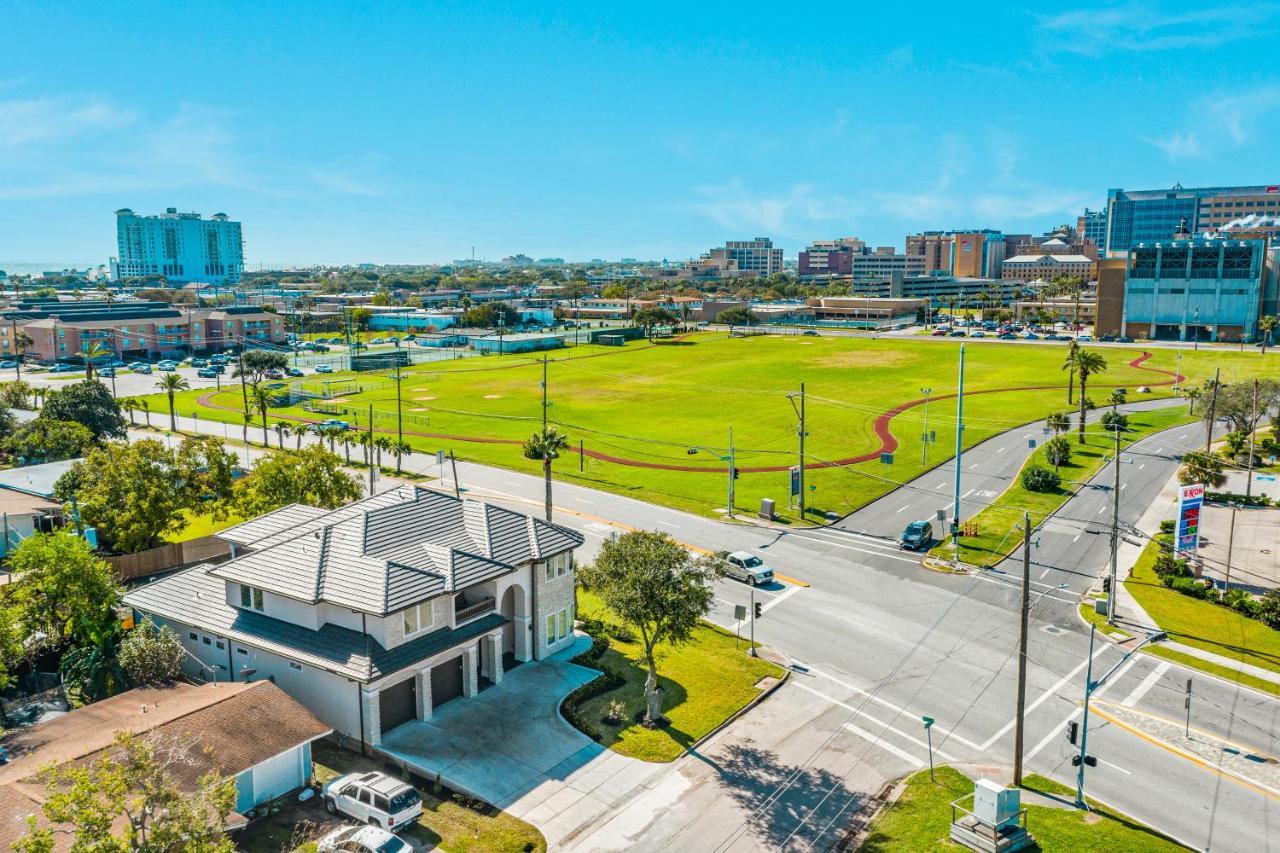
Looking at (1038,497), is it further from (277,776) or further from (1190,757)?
(277,776)

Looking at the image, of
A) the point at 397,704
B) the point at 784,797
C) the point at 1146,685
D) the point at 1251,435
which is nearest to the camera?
the point at 784,797

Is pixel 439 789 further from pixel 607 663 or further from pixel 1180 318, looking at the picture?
pixel 1180 318

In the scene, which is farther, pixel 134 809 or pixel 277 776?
pixel 277 776

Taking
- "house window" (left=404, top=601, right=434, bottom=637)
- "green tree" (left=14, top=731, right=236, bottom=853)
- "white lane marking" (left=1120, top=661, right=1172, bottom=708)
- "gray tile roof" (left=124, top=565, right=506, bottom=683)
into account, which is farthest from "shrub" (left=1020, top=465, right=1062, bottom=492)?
"green tree" (left=14, top=731, right=236, bottom=853)

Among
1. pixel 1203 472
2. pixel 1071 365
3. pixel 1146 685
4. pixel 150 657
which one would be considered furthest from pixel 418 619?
pixel 1071 365

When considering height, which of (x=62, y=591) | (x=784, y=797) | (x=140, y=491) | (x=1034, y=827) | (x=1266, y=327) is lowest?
(x=784, y=797)

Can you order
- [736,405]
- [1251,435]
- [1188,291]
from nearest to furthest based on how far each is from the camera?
[1251,435] < [736,405] < [1188,291]

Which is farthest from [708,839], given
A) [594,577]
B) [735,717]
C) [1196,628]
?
[1196,628]

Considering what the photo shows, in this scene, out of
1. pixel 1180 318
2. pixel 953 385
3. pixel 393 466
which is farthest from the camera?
pixel 1180 318
